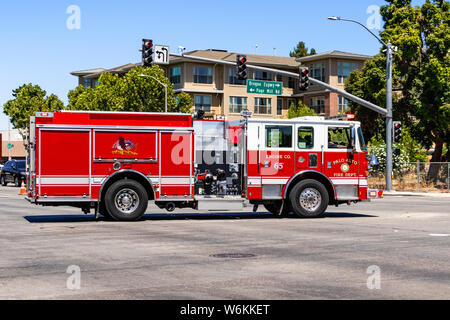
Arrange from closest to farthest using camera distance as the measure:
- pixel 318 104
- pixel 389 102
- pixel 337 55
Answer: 1. pixel 389 102
2. pixel 337 55
3. pixel 318 104

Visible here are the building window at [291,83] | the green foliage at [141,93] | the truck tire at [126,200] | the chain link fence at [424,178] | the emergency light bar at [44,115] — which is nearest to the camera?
the emergency light bar at [44,115]

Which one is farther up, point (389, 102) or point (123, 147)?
point (389, 102)

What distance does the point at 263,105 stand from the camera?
76125mm

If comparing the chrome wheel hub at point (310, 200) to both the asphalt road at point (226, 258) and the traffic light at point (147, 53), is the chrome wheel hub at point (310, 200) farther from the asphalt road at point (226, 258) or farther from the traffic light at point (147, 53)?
the traffic light at point (147, 53)

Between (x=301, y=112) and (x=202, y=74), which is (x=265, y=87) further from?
(x=202, y=74)

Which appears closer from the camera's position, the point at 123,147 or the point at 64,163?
the point at 64,163

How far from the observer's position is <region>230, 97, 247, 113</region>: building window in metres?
73.4

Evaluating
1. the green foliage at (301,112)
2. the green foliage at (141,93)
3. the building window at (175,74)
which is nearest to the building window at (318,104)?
the green foliage at (301,112)

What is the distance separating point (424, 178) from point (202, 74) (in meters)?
37.7

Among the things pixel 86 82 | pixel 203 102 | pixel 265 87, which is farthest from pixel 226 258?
pixel 86 82

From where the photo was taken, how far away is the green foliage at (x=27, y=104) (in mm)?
78250

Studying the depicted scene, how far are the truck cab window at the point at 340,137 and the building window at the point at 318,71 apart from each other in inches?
2161
